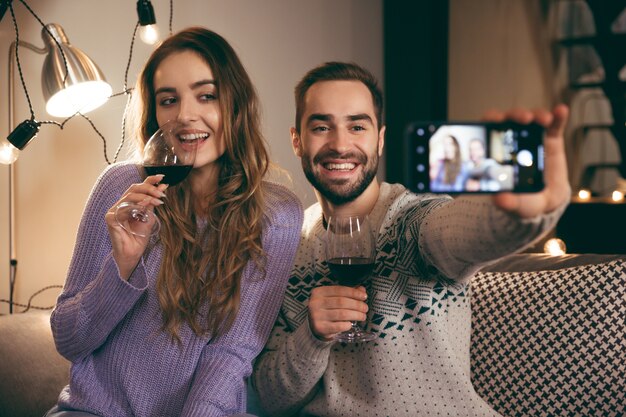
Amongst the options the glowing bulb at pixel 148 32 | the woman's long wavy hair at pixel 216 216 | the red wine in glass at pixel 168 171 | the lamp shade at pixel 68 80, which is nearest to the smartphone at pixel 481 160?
the red wine in glass at pixel 168 171

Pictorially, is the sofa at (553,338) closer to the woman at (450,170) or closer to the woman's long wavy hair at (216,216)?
the woman's long wavy hair at (216,216)

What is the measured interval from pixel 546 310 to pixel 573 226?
255cm

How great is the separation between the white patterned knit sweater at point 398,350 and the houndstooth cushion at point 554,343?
0.26ft

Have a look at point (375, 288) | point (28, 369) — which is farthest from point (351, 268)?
point (28, 369)

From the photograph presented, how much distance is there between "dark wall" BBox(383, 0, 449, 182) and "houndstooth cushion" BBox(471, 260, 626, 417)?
2.26 meters

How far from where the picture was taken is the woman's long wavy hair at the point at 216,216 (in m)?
1.67

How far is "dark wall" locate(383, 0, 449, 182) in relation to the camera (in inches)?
154

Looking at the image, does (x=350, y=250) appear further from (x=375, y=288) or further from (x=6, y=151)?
(x=6, y=151)

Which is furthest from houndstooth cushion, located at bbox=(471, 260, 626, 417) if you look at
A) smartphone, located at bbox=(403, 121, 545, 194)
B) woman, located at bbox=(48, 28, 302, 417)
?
smartphone, located at bbox=(403, 121, 545, 194)

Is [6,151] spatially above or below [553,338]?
above

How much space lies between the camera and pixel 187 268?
1727mm

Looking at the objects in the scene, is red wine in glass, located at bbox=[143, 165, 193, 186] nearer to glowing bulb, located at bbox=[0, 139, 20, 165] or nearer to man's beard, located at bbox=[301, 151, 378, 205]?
man's beard, located at bbox=[301, 151, 378, 205]

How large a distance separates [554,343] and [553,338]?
0.04 feet

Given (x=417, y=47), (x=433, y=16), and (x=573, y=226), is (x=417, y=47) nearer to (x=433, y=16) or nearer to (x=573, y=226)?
(x=433, y=16)
